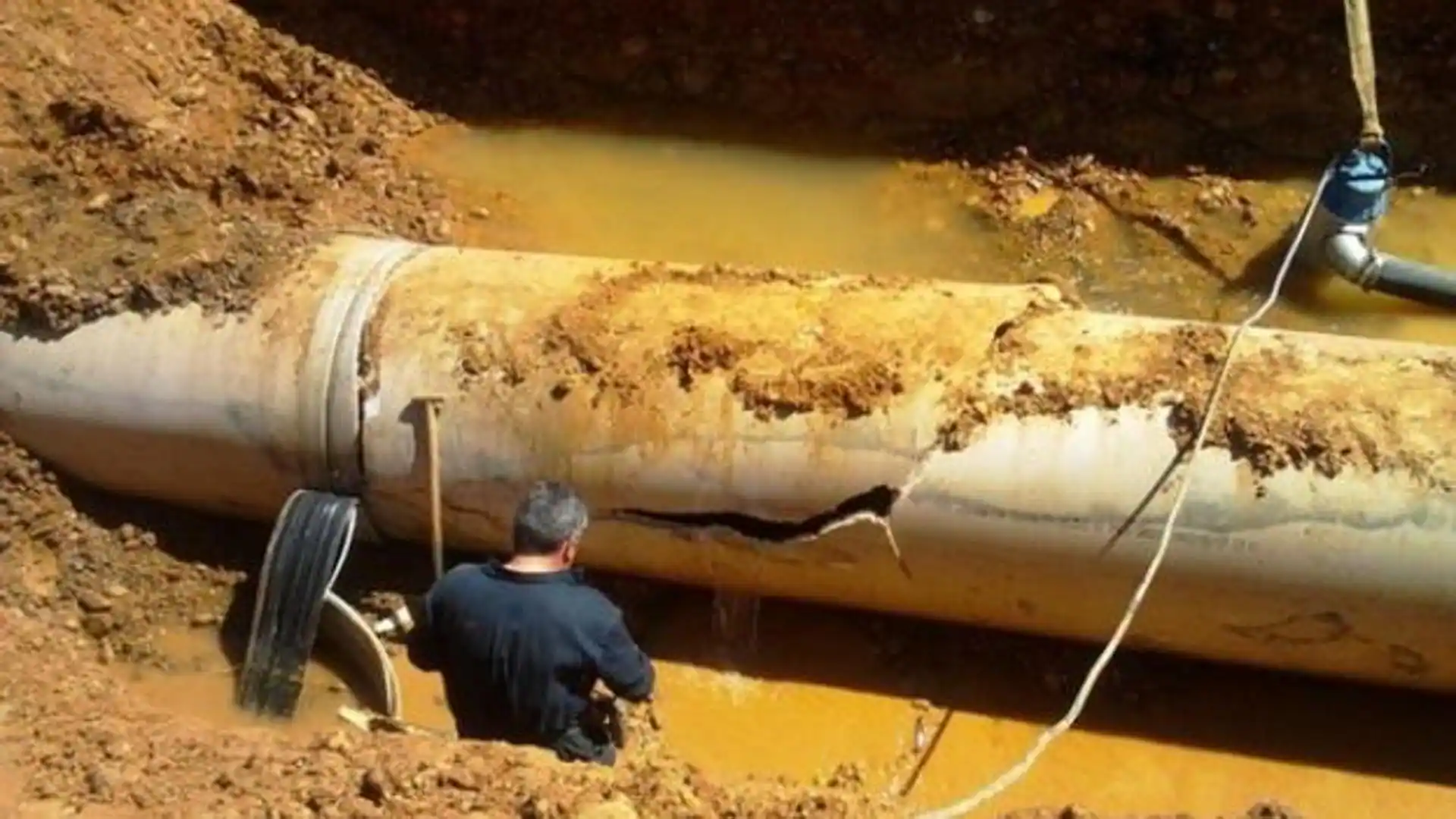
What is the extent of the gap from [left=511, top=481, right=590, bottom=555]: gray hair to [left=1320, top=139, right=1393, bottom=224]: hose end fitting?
158 inches

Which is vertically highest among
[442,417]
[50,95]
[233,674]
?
[50,95]

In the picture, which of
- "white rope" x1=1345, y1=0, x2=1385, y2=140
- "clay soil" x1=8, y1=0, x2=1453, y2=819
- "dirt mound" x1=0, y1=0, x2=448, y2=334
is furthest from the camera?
"white rope" x1=1345, y1=0, x2=1385, y2=140

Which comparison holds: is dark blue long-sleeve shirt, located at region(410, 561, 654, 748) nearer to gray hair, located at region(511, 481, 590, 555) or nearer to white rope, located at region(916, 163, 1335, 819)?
gray hair, located at region(511, 481, 590, 555)

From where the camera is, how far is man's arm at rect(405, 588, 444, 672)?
6.06m

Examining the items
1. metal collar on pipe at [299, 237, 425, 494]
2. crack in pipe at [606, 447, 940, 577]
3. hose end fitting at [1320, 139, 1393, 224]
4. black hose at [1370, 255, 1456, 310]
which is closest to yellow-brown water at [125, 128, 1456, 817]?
black hose at [1370, 255, 1456, 310]

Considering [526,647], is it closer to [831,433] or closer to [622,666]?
[622,666]

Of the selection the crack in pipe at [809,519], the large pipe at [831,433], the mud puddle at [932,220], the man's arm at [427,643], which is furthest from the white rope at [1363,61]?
the man's arm at [427,643]

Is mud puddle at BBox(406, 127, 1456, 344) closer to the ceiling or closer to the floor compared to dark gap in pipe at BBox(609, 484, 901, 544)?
closer to the ceiling

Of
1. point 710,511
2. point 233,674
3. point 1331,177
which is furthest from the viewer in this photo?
point 1331,177

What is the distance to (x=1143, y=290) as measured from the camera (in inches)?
345

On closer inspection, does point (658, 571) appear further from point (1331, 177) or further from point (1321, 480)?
point (1331, 177)

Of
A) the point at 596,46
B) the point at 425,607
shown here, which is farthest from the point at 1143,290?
the point at 425,607

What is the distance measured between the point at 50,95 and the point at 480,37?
2275 millimetres

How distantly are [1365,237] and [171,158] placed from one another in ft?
17.5
